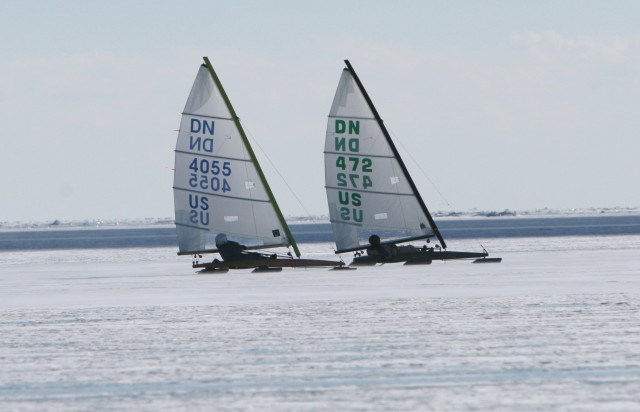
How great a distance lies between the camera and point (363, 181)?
6712cm

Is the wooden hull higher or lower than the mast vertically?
lower

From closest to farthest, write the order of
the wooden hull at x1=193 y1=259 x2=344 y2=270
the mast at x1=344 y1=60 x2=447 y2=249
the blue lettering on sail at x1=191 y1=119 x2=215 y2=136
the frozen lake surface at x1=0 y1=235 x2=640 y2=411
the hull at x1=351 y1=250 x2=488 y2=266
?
the frozen lake surface at x1=0 y1=235 x2=640 y2=411 → the wooden hull at x1=193 y1=259 x2=344 y2=270 → the blue lettering on sail at x1=191 y1=119 x2=215 y2=136 → the hull at x1=351 y1=250 x2=488 y2=266 → the mast at x1=344 y1=60 x2=447 y2=249

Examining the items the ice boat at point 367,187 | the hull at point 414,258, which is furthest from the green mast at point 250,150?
the hull at point 414,258

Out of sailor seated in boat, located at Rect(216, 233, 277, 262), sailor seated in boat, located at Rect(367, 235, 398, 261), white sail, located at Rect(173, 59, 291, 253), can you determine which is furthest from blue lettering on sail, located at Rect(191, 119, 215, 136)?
sailor seated in boat, located at Rect(367, 235, 398, 261)

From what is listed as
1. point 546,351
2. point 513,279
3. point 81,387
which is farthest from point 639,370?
point 513,279

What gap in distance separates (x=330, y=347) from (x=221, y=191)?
36.9 metres

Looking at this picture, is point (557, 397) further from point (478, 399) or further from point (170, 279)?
point (170, 279)

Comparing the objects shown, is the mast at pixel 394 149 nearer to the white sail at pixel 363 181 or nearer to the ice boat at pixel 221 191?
the white sail at pixel 363 181

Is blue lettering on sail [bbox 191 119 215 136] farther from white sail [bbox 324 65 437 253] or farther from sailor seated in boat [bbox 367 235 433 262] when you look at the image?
sailor seated in boat [bbox 367 235 433 262]

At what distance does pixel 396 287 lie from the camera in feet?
157

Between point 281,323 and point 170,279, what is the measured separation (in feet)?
88.7

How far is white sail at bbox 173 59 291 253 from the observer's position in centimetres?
6297

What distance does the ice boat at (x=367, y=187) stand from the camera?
6650cm

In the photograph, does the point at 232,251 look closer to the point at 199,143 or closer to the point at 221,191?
the point at 221,191
